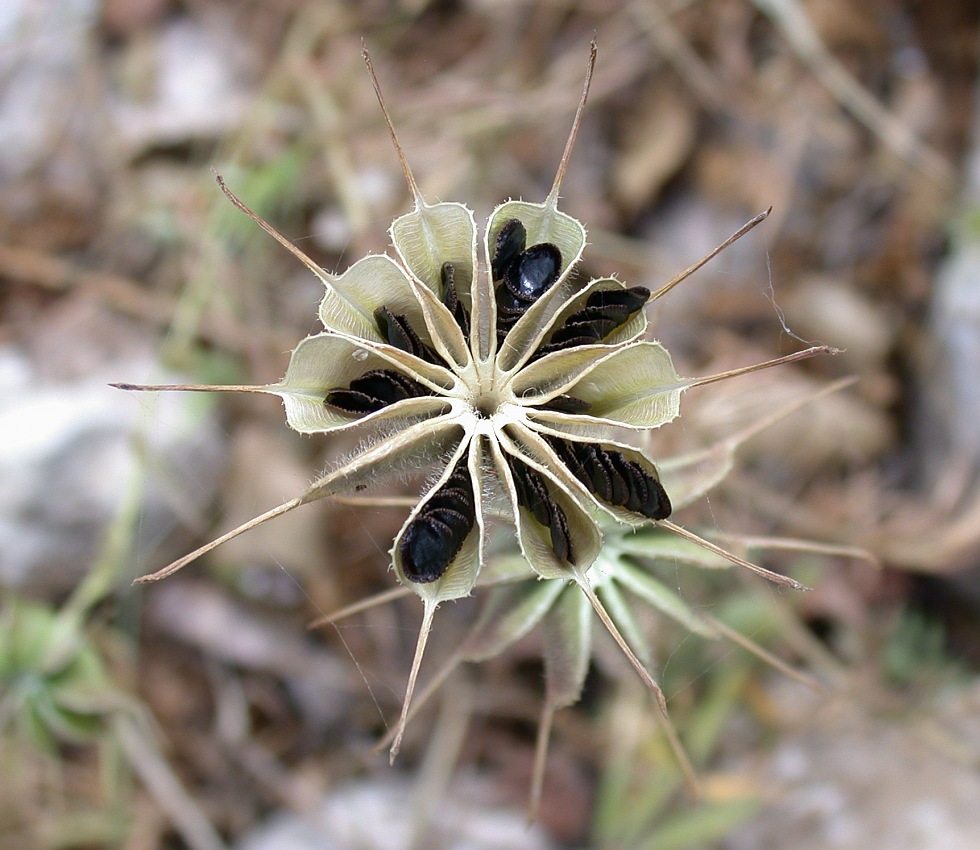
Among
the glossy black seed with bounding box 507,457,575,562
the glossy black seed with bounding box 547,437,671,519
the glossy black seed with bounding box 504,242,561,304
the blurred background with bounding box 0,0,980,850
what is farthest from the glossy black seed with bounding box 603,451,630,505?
the blurred background with bounding box 0,0,980,850

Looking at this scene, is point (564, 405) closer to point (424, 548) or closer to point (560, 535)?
point (560, 535)

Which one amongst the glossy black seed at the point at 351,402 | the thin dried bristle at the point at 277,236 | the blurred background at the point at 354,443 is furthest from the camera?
the blurred background at the point at 354,443

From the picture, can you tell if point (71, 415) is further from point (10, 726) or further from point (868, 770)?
point (868, 770)

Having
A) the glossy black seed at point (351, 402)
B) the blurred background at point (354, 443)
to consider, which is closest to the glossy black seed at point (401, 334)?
the glossy black seed at point (351, 402)

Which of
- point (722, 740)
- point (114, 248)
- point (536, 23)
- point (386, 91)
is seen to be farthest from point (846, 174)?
point (114, 248)

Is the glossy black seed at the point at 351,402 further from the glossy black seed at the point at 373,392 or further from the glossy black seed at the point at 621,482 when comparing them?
the glossy black seed at the point at 621,482

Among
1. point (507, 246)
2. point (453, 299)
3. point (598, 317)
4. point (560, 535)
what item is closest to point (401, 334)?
point (453, 299)
